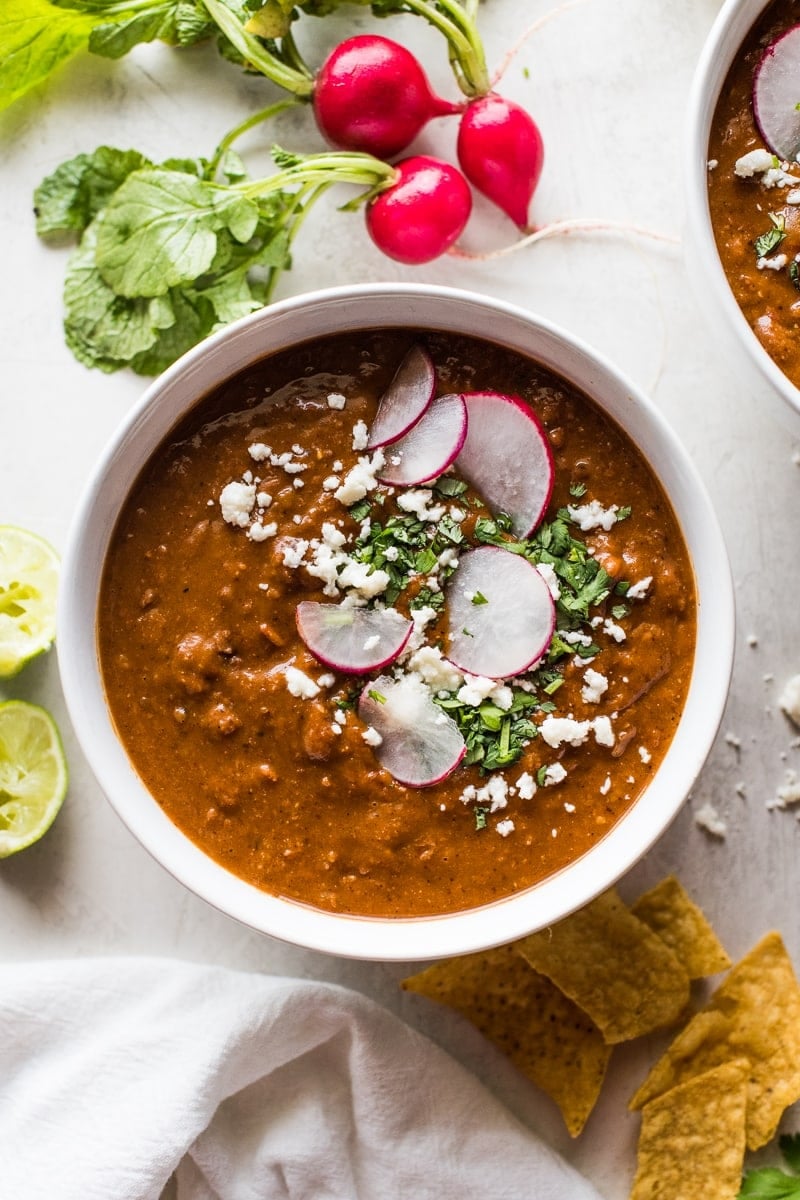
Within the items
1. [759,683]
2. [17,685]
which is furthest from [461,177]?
[17,685]

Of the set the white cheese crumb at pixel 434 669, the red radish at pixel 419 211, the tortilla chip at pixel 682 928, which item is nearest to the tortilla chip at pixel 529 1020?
the tortilla chip at pixel 682 928

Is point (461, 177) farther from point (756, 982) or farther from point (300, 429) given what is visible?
point (756, 982)

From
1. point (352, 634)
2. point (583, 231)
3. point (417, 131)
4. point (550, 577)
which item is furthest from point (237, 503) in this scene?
point (583, 231)

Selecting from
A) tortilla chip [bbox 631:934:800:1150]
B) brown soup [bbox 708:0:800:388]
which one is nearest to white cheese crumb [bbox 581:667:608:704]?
brown soup [bbox 708:0:800:388]

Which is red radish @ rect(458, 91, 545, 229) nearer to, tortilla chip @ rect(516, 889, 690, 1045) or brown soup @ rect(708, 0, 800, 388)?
brown soup @ rect(708, 0, 800, 388)

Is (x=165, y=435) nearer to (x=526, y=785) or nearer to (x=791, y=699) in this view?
(x=526, y=785)

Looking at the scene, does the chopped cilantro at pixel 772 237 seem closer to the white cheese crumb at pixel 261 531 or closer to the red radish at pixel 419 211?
the red radish at pixel 419 211
